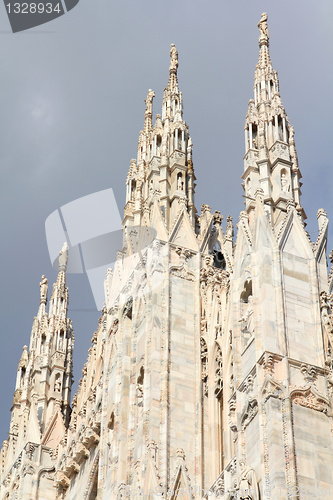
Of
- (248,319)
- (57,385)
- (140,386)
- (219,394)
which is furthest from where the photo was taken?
(57,385)

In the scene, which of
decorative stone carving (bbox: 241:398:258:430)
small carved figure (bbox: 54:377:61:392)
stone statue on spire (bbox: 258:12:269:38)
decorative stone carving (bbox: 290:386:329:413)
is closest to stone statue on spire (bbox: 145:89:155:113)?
stone statue on spire (bbox: 258:12:269:38)

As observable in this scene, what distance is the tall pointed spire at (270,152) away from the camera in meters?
25.4

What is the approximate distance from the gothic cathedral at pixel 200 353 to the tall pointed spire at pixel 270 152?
4 cm

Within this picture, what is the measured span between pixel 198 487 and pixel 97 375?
34.3ft

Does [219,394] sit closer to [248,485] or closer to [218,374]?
[218,374]

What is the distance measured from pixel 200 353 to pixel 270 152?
5.26 meters

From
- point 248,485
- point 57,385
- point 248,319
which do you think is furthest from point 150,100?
point 248,485

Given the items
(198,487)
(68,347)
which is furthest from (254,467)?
(68,347)

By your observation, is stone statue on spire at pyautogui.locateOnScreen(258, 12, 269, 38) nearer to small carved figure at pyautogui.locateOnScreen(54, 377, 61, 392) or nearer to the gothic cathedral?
the gothic cathedral

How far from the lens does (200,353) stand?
90.5 feet

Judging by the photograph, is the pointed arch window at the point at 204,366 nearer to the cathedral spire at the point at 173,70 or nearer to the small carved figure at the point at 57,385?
the cathedral spire at the point at 173,70

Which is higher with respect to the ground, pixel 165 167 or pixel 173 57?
pixel 173 57

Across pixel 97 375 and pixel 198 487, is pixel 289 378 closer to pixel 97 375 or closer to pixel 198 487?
pixel 198 487

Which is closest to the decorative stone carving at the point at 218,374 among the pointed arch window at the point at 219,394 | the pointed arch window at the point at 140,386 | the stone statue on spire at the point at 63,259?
the pointed arch window at the point at 219,394
